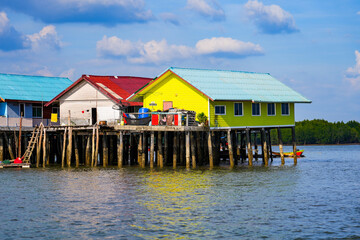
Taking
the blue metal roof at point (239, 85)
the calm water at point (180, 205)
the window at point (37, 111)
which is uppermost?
the blue metal roof at point (239, 85)

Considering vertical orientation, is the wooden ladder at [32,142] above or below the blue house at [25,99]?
below

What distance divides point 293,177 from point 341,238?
18312mm

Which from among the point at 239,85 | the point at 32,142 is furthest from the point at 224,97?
the point at 32,142

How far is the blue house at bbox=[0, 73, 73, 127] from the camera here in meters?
52.4

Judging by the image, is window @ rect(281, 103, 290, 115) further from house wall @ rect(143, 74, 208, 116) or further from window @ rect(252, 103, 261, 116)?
house wall @ rect(143, 74, 208, 116)

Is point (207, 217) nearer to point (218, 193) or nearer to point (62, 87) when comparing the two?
point (218, 193)

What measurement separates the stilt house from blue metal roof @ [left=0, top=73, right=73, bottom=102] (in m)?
2.61

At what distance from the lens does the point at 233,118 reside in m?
44.6

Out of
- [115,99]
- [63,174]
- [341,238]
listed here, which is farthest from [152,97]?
[341,238]

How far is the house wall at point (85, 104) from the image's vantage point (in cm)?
4988

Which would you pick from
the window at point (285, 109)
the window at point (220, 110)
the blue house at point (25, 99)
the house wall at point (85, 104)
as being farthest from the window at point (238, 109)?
the blue house at point (25, 99)

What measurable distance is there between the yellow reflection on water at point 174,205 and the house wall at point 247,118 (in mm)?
6526

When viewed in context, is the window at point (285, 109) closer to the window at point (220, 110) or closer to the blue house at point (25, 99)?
the window at point (220, 110)

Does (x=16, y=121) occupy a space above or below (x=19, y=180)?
above
